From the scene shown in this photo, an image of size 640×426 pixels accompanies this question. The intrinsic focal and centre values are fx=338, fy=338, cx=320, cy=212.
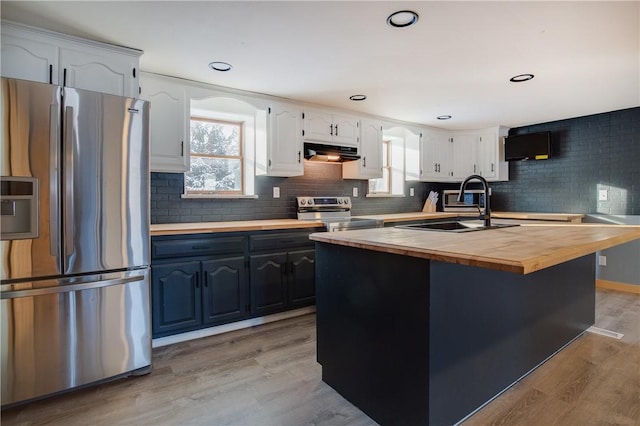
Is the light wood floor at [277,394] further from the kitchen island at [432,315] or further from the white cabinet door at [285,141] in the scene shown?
the white cabinet door at [285,141]

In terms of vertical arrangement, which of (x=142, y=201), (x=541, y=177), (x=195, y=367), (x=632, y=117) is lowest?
(x=195, y=367)

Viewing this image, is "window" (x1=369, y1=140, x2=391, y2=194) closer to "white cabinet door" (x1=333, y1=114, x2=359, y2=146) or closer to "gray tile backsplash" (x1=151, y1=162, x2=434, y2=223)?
"gray tile backsplash" (x1=151, y1=162, x2=434, y2=223)

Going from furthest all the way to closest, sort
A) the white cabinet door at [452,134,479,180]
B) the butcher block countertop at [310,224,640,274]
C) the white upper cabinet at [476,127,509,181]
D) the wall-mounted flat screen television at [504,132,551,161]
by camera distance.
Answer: the white cabinet door at [452,134,479,180] → the white upper cabinet at [476,127,509,181] → the wall-mounted flat screen television at [504,132,551,161] → the butcher block countertop at [310,224,640,274]

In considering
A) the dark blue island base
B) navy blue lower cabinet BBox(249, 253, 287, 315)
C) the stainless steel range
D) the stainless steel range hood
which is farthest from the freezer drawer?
the stainless steel range hood

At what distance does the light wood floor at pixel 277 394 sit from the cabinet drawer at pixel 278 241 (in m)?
0.80

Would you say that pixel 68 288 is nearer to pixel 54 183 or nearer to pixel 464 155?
pixel 54 183

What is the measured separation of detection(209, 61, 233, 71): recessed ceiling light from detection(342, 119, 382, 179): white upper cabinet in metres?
1.89

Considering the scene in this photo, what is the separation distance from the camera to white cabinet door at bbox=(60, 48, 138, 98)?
2.15 meters

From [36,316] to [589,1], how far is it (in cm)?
341

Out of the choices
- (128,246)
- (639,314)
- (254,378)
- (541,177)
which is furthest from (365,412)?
(541,177)

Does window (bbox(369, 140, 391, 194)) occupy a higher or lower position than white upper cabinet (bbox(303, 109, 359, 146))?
lower

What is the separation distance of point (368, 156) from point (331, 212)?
2.82ft

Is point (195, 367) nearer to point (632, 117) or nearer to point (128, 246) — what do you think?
point (128, 246)

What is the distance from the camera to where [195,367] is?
88.6 inches
